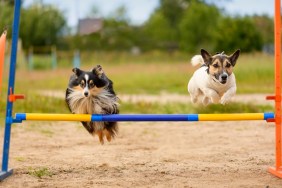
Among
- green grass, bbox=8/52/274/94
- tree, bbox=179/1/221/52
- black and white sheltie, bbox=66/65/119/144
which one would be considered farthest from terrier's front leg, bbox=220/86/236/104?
tree, bbox=179/1/221/52

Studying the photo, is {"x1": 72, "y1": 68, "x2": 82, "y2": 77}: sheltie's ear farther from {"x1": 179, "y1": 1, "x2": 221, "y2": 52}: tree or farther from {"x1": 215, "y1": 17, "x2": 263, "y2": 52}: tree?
{"x1": 179, "y1": 1, "x2": 221, "y2": 52}: tree

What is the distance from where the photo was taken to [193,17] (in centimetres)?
2912

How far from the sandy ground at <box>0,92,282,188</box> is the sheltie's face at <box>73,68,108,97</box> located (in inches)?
36.5

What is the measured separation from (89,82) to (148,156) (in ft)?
6.19

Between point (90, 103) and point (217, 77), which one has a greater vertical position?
point (217, 77)

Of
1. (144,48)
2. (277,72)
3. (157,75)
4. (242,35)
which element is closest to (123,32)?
(144,48)

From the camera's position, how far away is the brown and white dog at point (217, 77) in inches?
235

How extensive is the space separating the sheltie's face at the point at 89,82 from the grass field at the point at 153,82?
221 inches

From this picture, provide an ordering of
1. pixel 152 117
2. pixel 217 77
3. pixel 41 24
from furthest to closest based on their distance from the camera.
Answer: pixel 41 24
pixel 217 77
pixel 152 117

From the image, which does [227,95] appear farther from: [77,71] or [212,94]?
[77,71]

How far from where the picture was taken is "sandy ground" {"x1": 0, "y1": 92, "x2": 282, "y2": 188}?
598 cm

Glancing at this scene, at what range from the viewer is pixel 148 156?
300 inches

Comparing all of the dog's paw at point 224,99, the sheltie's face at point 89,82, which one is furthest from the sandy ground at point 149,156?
the sheltie's face at point 89,82

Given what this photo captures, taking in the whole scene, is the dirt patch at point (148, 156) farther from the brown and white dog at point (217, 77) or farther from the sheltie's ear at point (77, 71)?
the sheltie's ear at point (77, 71)
